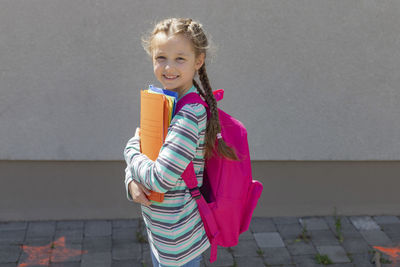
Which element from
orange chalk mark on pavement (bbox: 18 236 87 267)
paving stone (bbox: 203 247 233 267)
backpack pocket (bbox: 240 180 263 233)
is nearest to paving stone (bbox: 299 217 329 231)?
paving stone (bbox: 203 247 233 267)

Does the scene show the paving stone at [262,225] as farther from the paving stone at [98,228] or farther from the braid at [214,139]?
the braid at [214,139]

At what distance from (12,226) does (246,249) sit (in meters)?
1.89

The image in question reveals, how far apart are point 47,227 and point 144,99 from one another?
2.29 metres

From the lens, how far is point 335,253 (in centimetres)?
348

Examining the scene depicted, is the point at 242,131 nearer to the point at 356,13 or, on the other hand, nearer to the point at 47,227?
the point at 356,13

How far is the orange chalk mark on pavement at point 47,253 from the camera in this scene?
322cm

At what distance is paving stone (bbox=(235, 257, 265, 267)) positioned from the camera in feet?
10.9

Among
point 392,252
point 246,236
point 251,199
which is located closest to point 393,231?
point 392,252

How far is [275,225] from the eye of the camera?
388cm

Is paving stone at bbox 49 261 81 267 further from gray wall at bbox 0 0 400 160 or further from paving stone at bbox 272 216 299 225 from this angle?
paving stone at bbox 272 216 299 225

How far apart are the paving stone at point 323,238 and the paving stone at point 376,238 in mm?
270

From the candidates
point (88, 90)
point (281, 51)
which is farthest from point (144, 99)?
point (281, 51)

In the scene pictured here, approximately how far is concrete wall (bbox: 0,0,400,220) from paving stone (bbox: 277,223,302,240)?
25 centimetres

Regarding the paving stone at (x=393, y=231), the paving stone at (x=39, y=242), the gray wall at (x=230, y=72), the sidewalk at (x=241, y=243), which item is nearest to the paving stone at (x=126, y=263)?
the sidewalk at (x=241, y=243)
